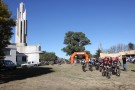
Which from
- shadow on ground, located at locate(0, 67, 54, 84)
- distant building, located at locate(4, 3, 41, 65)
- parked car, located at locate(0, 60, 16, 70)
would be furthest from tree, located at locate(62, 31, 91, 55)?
shadow on ground, located at locate(0, 67, 54, 84)

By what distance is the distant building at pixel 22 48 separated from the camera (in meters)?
60.7

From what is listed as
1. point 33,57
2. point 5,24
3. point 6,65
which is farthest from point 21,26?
point 5,24

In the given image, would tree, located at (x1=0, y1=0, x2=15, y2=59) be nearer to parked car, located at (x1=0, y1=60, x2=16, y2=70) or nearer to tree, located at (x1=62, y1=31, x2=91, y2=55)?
parked car, located at (x1=0, y1=60, x2=16, y2=70)

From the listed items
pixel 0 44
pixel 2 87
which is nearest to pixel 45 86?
pixel 2 87

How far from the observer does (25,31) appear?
87.0 metres

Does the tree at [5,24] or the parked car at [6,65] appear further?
the parked car at [6,65]

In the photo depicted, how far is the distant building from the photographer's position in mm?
60656

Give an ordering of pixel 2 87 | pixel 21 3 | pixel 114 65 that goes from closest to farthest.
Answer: pixel 2 87 → pixel 114 65 → pixel 21 3

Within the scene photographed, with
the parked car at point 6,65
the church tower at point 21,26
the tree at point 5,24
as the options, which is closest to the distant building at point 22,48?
the church tower at point 21,26

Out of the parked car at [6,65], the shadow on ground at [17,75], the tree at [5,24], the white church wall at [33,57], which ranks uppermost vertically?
the tree at [5,24]

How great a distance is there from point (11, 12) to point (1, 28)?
6.21 feet

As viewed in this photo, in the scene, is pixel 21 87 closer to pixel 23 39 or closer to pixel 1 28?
pixel 1 28

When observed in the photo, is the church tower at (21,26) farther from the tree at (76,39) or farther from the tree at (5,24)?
the tree at (5,24)

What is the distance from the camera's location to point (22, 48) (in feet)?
259
